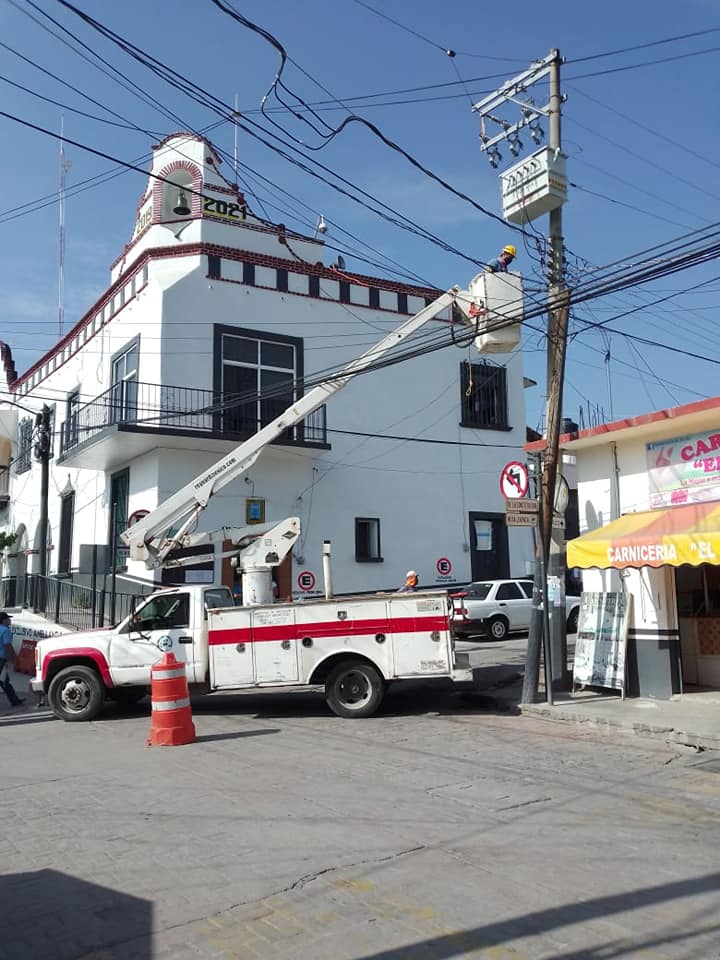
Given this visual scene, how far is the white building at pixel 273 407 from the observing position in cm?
2167

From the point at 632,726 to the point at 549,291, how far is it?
6334 millimetres

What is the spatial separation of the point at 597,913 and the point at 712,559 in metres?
6.45

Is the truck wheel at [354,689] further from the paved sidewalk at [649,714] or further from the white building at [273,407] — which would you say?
the white building at [273,407]

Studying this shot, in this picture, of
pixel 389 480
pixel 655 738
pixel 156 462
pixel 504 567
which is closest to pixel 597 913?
pixel 655 738

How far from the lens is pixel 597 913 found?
464 centimetres

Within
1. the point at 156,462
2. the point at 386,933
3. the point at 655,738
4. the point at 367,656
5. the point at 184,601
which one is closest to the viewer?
the point at 386,933

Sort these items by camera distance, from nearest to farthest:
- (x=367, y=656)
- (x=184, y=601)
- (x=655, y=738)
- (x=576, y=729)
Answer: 1. (x=655, y=738)
2. (x=576, y=729)
3. (x=367, y=656)
4. (x=184, y=601)

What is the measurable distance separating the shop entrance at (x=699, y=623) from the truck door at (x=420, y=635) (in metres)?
4.10

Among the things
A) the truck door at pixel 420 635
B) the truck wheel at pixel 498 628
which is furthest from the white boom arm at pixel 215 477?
the truck wheel at pixel 498 628

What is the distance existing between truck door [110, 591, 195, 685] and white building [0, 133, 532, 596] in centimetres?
752

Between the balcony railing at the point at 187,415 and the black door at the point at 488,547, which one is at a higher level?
the balcony railing at the point at 187,415

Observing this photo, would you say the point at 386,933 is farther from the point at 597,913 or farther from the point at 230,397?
the point at 230,397

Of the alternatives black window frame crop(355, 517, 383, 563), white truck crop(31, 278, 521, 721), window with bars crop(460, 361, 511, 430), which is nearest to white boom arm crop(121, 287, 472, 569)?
white truck crop(31, 278, 521, 721)

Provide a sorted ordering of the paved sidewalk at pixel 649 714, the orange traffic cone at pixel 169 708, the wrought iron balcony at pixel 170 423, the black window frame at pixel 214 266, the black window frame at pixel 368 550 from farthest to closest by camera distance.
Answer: the black window frame at pixel 368 550
the black window frame at pixel 214 266
the wrought iron balcony at pixel 170 423
the orange traffic cone at pixel 169 708
the paved sidewalk at pixel 649 714
